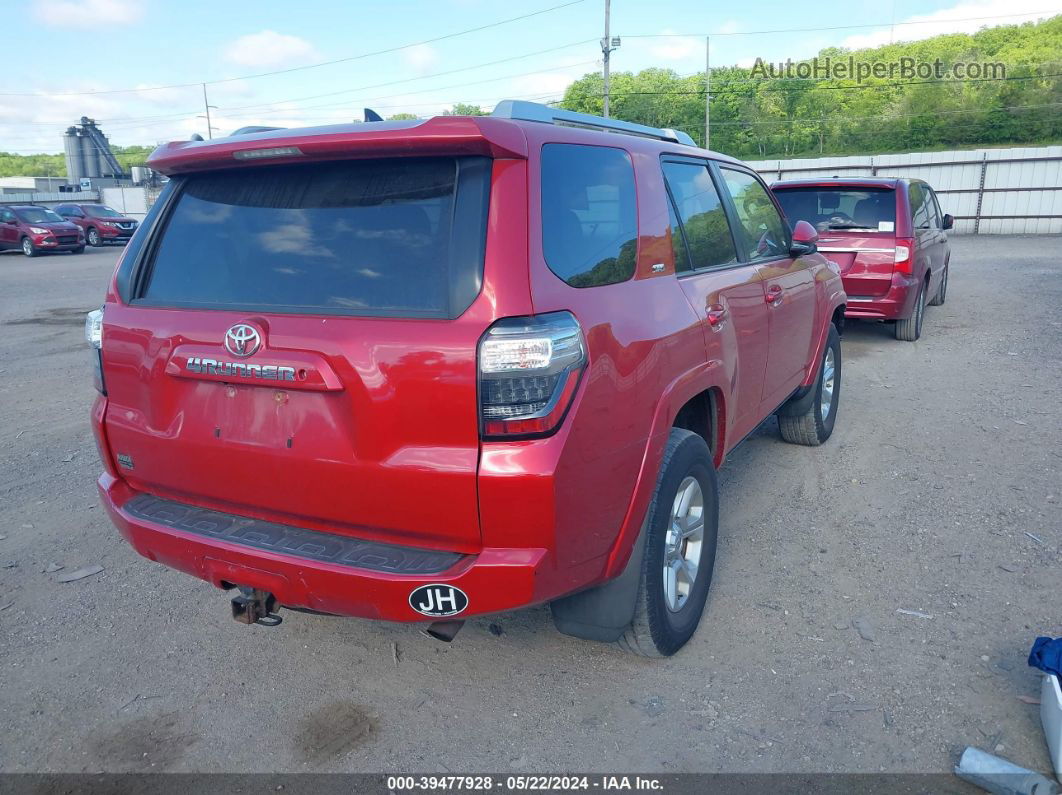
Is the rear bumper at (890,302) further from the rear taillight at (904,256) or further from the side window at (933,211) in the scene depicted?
the side window at (933,211)

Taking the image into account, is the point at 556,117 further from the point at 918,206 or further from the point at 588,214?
the point at 918,206

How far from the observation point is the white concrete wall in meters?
24.4

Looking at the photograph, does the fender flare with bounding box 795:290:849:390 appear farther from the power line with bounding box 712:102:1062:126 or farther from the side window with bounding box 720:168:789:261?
the power line with bounding box 712:102:1062:126

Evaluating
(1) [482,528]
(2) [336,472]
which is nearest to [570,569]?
(1) [482,528]

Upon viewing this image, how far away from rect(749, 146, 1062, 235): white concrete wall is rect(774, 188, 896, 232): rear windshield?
54.0 feet

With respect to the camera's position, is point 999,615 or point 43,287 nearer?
point 999,615

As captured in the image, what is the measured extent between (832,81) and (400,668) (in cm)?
6871

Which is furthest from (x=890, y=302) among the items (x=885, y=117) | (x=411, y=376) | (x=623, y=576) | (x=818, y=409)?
(x=885, y=117)

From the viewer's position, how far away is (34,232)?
25.2 m

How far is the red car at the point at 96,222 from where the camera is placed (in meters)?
28.4

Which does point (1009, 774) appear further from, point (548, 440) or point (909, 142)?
point (909, 142)

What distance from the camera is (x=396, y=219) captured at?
241 cm

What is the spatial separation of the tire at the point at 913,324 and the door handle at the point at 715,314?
A: 21.2 ft

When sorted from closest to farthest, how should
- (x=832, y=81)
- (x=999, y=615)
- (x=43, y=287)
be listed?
(x=999, y=615) < (x=43, y=287) < (x=832, y=81)
